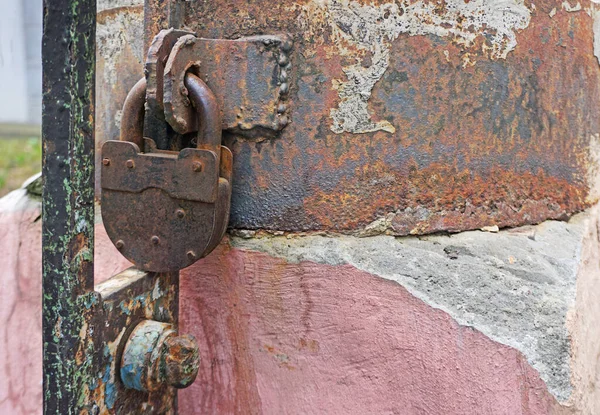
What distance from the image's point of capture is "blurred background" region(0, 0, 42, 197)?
308cm

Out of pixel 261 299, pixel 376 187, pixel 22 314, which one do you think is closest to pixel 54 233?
pixel 261 299

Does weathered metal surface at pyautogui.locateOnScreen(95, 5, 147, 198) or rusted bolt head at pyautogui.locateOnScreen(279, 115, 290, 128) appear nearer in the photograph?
rusted bolt head at pyautogui.locateOnScreen(279, 115, 290, 128)

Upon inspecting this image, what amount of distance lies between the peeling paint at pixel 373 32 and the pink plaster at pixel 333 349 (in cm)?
22

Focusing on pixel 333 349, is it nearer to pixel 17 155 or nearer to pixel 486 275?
pixel 486 275

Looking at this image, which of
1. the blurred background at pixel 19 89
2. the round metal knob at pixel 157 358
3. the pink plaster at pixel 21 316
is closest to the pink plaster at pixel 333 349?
the round metal knob at pixel 157 358

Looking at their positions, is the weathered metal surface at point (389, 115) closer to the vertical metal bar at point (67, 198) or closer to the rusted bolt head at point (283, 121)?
the rusted bolt head at point (283, 121)

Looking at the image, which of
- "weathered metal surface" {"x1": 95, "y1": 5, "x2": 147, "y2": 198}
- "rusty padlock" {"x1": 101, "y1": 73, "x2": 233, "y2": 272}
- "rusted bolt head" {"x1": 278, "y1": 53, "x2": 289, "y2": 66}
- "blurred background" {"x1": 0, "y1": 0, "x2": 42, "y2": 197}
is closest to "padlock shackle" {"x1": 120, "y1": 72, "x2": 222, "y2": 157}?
"rusty padlock" {"x1": 101, "y1": 73, "x2": 233, "y2": 272}

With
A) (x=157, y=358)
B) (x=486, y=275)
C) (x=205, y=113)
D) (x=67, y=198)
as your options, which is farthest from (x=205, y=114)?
(x=486, y=275)

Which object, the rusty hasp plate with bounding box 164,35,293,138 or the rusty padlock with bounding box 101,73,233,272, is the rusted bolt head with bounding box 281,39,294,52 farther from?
the rusty padlock with bounding box 101,73,233,272

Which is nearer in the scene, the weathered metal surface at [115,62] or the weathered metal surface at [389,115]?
the weathered metal surface at [389,115]

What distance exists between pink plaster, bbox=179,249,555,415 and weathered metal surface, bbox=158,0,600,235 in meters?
0.09

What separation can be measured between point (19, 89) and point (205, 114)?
3.65m

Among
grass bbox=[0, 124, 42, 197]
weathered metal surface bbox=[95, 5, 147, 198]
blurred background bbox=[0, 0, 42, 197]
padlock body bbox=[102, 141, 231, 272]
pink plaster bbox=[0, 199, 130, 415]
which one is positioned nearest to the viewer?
padlock body bbox=[102, 141, 231, 272]

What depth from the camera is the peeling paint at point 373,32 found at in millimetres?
871
